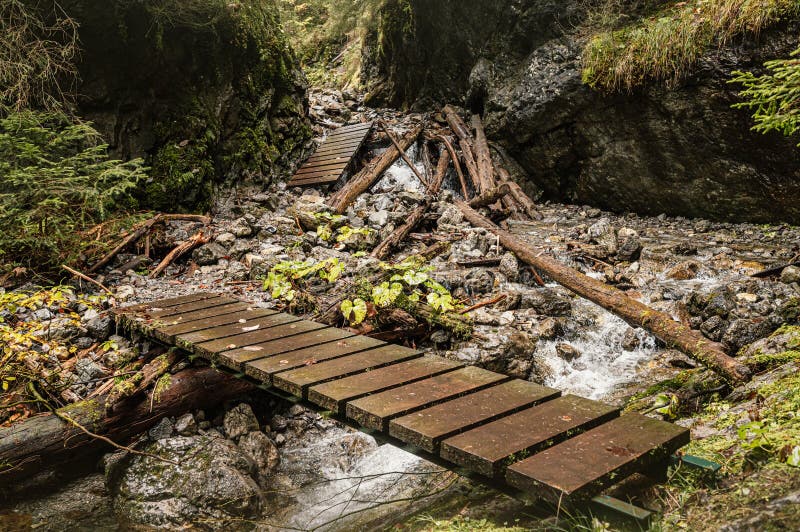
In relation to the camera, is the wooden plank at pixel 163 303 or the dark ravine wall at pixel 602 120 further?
the dark ravine wall at pixel 602 120

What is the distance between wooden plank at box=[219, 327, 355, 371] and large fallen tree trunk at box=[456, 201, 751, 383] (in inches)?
112

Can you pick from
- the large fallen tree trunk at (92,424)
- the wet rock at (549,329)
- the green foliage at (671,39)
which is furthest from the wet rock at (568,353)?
the green foliage at (671,39)

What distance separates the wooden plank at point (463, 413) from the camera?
2355 mm

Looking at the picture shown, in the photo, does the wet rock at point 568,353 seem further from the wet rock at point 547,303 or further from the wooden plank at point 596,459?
the wooden plank at point 596,459

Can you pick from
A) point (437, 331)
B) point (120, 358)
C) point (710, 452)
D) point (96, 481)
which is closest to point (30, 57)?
point (120, 358)

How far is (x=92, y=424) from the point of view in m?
3.64

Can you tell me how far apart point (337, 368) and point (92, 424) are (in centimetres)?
188

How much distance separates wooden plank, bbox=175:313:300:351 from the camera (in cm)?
399

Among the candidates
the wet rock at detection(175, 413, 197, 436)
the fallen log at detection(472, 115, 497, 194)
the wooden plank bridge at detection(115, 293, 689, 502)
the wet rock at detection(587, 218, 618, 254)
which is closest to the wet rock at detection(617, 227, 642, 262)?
the wet rock at detection(587, 218, 618, 254)

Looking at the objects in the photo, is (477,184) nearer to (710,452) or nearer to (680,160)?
(680,160)

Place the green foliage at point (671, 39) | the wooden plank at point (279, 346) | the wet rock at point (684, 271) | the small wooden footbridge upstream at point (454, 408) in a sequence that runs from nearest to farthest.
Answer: the small wooden footbridge upstream at point (454, 408), the wooden plank at point (279, 346), the wet rock at point (684, 271), the green foliage at point (671, 39)

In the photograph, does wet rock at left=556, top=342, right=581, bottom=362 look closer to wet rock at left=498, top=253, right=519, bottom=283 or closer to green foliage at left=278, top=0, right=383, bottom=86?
wet rock at left=498, top=253, right=519, bottom=283

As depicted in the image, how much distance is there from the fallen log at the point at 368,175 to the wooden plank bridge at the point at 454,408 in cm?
633

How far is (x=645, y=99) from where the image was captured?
375 inches
